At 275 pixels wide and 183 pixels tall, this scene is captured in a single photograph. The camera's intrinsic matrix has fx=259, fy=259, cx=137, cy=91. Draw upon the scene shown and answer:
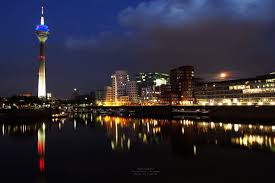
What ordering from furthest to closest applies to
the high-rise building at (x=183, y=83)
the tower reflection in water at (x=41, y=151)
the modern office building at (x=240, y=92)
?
the high-rise building at (x=183, y=83)
the modern office building at (x=240, y=92)
the tower reflection in water at (x=41, y=151)

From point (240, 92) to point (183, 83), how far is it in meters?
53.4

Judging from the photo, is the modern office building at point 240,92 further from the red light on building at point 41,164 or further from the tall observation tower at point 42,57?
the tall observation tower at point 42,57

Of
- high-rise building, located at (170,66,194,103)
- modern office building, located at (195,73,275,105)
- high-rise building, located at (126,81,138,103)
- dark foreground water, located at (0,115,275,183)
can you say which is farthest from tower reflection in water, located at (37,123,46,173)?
high-rise building, located at (126,81,138,103)

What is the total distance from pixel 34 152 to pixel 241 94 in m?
81.3

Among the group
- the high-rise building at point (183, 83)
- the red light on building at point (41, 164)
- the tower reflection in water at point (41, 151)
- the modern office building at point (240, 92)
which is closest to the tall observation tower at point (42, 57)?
the high-rise building at point (183, 83)

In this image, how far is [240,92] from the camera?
96.9 metres

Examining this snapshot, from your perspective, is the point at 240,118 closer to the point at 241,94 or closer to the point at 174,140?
the point at 241,94

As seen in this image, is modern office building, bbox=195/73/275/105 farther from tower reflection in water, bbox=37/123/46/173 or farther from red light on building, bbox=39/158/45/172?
red light on building, bbox=39/158/45/172

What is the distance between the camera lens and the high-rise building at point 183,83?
142 meters

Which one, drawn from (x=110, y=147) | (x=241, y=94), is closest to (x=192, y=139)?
(x=110, y=147)

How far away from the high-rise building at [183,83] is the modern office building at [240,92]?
22572 mm

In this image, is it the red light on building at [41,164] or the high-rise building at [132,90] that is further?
the high-rise building at [132,90]

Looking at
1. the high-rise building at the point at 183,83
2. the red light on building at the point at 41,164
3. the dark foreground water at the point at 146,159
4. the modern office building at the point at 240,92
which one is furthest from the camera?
the high-rise building at the point at 183,83

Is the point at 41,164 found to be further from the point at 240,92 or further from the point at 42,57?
the point at 42,57
